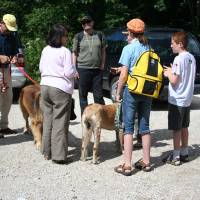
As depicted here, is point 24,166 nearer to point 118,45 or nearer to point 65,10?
point 118,45

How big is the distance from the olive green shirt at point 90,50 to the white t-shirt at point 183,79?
1.77m

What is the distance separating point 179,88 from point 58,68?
159 cm

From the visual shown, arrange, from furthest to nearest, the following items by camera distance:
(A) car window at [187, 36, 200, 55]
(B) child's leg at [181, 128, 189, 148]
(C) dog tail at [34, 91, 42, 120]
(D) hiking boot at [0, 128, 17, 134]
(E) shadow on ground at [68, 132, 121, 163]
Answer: (A) car window at [187, 36, 200, 55], (D) hiking boot at [0, 128, 17, 134], (C) dog tail at [34, 91, 42, 120], (E) shadow on ground at [68, 132, 121, 163], (B) child's leg at [181, 128, 189, 148]

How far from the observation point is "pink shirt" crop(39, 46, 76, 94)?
6219mm

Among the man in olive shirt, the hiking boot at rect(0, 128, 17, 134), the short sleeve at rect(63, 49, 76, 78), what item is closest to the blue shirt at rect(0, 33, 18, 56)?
the man in olive shirt

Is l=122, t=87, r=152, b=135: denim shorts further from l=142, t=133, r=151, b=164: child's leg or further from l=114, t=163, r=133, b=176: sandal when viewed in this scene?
l=114, t=163, r=133, b=176: sandal

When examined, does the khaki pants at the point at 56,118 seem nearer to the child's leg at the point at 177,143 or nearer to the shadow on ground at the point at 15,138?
the shadow on ground at the point at 15,138

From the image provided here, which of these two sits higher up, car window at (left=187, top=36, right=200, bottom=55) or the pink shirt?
the pink shirt

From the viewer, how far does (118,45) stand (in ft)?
37.8

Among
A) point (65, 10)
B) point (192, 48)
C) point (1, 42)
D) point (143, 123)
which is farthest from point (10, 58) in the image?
point (65, 10)

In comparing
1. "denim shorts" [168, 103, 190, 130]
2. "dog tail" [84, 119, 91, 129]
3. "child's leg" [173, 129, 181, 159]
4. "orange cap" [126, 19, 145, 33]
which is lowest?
"child's leg" [173, 129, 181, 159]

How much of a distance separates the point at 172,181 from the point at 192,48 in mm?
6030

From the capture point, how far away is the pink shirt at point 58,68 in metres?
6.22

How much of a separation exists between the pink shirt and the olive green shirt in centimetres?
146
